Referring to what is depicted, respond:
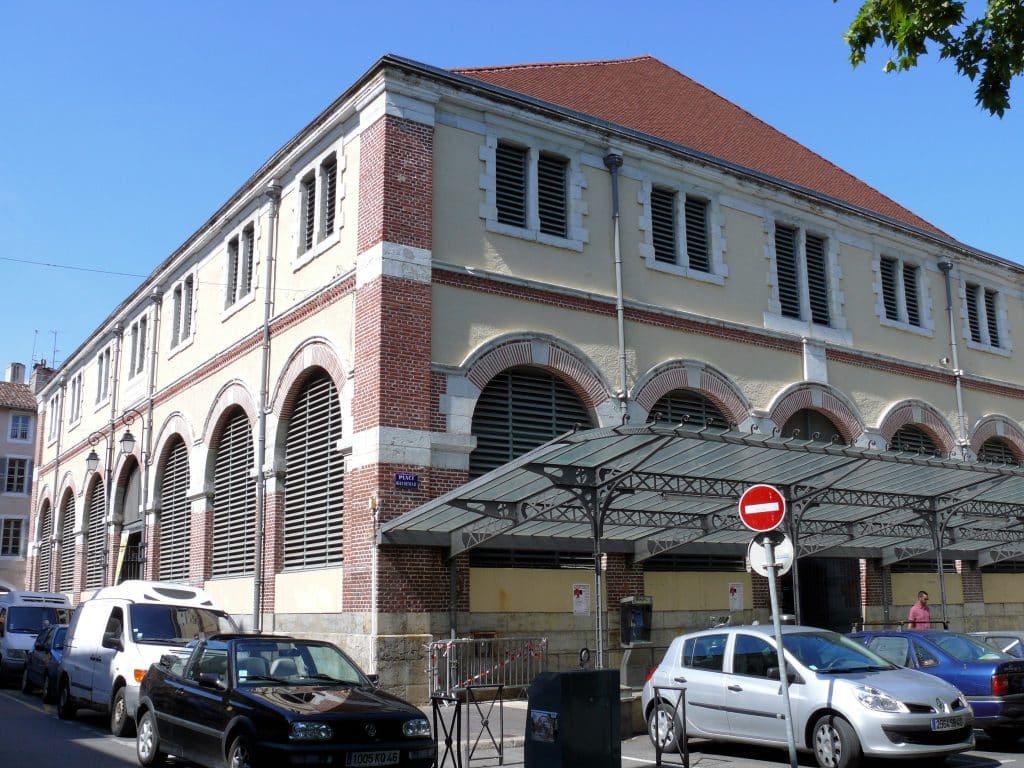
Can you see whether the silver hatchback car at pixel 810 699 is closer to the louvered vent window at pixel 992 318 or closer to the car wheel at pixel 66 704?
the car wheel at pixel 66 704

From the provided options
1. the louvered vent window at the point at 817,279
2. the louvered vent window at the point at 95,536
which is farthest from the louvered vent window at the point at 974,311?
the louvered vent window at the point at 95,536

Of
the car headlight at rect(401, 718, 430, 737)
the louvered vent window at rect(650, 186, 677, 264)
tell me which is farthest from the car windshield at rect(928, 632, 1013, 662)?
the louvered vent window at rect(650, 186, 677, 264)

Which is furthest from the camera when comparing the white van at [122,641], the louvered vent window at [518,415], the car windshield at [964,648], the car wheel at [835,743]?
the louvered vent window at [518,415]

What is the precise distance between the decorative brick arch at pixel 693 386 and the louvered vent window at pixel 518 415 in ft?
4.51

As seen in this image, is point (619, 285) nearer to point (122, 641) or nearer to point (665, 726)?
point (665, 726)

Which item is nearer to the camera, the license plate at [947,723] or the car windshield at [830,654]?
the license plate at [947,723]

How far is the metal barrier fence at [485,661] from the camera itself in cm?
1622

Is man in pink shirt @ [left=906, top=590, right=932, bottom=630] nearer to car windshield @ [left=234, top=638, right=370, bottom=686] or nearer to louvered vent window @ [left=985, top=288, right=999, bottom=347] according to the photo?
louvered vent window @ [left=985, top=288, right=999, bottom=347]

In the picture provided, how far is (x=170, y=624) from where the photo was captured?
15.1 m

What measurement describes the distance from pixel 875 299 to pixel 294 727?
19754 mm

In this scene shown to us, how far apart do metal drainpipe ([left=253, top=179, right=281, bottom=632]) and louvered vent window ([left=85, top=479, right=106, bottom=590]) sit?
14.7 m

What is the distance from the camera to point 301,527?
19750 millimetres

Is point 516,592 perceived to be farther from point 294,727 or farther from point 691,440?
point 294,727

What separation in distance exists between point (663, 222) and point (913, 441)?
29.1ft
